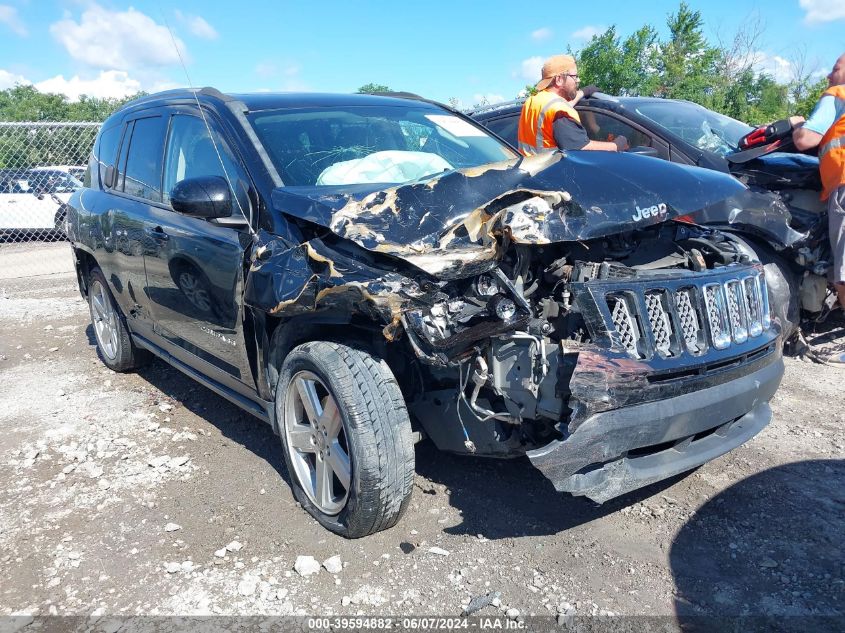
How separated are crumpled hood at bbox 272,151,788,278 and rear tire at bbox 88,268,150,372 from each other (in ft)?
8.81

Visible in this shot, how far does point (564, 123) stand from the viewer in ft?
16.9

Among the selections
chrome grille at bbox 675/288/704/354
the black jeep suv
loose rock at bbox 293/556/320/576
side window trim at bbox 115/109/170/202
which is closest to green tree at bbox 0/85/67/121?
side window trim at bbox 115/109/170/202

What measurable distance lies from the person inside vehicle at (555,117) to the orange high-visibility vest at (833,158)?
136cm

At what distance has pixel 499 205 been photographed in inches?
105

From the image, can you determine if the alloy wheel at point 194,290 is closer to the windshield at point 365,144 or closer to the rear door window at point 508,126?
the windshield at point 365,144

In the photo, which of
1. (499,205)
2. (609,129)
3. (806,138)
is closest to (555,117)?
(609,129)

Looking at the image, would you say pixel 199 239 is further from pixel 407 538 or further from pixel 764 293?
pixel 764 293

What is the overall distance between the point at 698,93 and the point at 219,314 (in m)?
13.8

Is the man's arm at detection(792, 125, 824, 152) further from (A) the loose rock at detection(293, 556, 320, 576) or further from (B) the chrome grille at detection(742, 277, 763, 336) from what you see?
(A) the loose rock at detection(293, 556, 320, 576)

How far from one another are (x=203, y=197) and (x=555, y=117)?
9.79 feet

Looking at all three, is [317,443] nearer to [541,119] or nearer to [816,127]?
[541,119]

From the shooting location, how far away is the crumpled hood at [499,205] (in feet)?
8.41

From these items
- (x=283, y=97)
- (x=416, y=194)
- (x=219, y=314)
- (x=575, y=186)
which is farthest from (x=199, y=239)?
(x=575, y=186)

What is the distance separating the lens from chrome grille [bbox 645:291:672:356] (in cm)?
257
